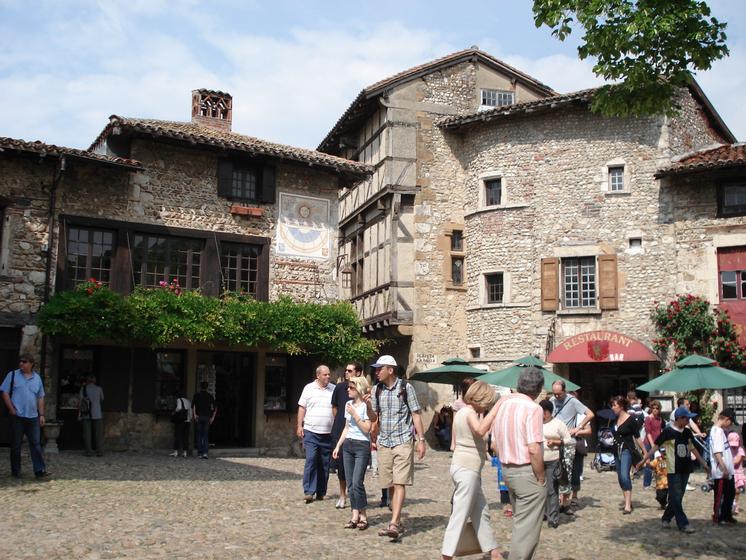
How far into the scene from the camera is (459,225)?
84.5 ft

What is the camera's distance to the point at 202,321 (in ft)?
56.5

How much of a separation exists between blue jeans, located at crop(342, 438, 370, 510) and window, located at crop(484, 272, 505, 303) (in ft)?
53.0

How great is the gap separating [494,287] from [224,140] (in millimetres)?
10075

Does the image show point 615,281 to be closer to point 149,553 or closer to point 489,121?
point 489,121

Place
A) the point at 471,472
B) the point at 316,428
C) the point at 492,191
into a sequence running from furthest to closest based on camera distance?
the point at 492,191
the point at 316,428
the point at 471,472

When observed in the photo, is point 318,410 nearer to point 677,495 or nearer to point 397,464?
point 397,464

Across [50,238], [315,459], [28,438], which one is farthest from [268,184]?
[315,459]

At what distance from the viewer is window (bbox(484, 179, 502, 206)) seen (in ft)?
82.3

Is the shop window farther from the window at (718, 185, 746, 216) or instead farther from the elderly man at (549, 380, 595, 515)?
the elderly man at (549, 380, 595, 515)

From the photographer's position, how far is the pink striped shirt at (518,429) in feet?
20.4

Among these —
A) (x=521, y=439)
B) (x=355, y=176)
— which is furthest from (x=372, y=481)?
(x=355, y=176)

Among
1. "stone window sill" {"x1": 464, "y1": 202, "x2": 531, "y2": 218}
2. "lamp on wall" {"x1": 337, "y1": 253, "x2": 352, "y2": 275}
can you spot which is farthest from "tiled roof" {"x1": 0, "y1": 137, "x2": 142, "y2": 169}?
"lamp on wall" {"x1": 337, "y1": 253, "x2": 352, "y2": 275}

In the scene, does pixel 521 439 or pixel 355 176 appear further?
pixel 355 176

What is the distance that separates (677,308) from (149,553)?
58.5ft
